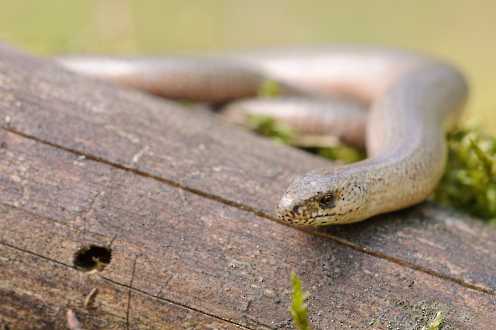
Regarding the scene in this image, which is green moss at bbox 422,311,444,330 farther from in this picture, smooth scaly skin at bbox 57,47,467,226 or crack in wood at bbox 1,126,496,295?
smooth scaly skin at bbox 57,47,467,226

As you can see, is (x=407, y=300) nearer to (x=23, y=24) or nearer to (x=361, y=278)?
(x=361, y=278)

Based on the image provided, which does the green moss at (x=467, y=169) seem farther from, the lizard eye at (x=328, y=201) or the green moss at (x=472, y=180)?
the lizard eye at (x=328, y=201)

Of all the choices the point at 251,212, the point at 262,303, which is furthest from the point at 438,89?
the point at 262,303

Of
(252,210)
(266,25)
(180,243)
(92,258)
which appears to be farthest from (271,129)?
(266,25)

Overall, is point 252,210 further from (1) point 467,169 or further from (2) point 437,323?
(1) point 467,169

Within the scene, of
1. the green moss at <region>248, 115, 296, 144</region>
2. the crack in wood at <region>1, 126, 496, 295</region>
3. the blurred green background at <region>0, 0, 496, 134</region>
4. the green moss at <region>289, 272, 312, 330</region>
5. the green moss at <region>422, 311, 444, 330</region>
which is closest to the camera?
the green moss at <region>289, 272, 312, 330</region>

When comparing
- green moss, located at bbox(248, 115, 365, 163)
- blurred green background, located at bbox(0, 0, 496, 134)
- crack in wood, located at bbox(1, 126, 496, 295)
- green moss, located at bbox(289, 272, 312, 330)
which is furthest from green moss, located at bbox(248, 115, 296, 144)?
blurred green background, located at bbox(0, 0, 496, 134)
